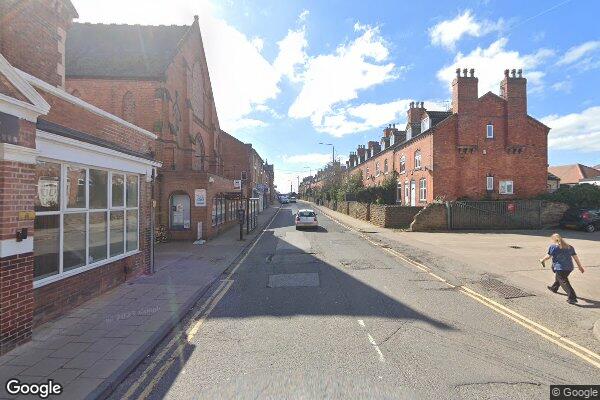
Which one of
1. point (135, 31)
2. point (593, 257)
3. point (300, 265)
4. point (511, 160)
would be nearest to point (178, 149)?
point (135, 31)

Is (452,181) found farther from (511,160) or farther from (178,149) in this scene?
(178,149)

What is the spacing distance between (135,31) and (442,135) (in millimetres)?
24302

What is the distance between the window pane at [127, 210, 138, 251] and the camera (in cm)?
954

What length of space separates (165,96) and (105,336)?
1677cm

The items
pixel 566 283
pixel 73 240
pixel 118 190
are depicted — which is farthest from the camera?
pixel 118 190

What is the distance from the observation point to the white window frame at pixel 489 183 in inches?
1083

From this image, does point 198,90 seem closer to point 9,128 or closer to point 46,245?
point 46,245

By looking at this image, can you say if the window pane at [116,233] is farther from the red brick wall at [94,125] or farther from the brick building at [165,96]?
the brick building at [165,96]

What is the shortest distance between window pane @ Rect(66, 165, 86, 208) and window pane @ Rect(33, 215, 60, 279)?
522 mm

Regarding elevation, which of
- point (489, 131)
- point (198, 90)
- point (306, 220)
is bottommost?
point (306, 220)

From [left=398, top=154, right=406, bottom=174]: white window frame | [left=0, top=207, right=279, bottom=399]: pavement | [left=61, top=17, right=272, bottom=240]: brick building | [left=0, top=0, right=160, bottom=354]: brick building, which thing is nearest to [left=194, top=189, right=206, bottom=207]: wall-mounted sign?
[left=61, top=17, right=272, bottom=240]: brick building

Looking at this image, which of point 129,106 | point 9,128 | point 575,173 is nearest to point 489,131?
point 129,106

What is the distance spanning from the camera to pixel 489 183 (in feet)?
90.5

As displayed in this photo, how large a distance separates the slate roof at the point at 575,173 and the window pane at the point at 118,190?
2670 inches
